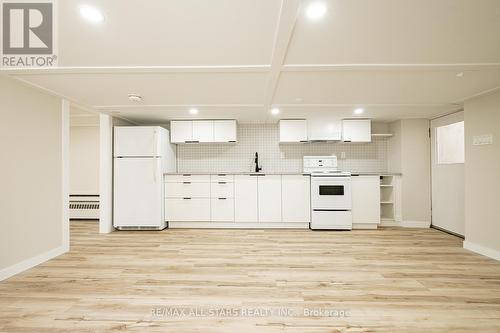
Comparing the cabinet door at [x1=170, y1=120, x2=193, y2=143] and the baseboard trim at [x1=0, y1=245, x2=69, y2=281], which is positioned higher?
the cabinet door at [x1=170, y1=120, x2=193, y2=143]

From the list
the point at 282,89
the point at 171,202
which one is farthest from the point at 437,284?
the point at 171,202

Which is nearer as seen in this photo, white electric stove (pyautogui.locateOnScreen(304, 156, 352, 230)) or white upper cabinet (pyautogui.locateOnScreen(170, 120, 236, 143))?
white electric stove (pyautogui.locateOnScreen(304, 156, 352, 230))

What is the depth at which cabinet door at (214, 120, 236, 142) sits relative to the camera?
173 inches

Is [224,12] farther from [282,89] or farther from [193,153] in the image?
[193,153]

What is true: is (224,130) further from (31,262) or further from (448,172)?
(448,172)

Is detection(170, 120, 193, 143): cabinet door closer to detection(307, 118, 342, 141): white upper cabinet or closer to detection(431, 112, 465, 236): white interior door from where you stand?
detection(307, 118, 342, 141): white upper cabinet

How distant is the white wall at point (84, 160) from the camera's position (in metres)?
4.99

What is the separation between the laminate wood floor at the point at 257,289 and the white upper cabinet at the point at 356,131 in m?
1.97

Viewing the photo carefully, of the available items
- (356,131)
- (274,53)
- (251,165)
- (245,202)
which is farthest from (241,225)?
(274,53)

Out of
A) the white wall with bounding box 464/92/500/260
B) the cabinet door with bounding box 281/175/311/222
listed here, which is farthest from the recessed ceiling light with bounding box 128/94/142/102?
the white wall with bounding box 464/92/500/260

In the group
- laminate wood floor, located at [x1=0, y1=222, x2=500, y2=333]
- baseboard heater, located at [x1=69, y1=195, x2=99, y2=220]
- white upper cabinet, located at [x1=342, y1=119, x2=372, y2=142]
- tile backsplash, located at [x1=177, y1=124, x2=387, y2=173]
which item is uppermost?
white upper cabinet, located at [x1=342, y1=119, x2=372, y2=142]

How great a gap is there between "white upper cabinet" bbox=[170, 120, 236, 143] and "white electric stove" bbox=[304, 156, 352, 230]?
184cm

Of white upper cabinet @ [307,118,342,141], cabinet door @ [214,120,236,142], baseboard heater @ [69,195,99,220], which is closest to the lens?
cabinet door @ [214,120,236,142]

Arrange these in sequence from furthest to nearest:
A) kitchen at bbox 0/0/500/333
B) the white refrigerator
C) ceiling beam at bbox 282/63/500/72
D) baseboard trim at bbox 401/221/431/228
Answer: baseboard trim at bbox 401/221/431/228 → the white refrigerator → ceiling beam at bbox 282/63/500/72 → kitchen at bbox 0/0/500/333
